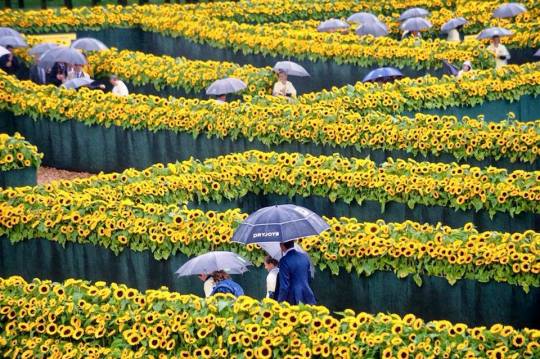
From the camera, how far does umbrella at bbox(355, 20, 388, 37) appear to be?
89.4 feet

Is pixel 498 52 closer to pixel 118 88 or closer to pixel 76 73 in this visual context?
pixel 118 88

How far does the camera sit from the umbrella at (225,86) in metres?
19.9

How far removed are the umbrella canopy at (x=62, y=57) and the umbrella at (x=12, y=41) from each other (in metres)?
2.88

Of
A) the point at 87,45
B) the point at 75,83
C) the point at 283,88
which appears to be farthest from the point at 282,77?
the point at 87,45

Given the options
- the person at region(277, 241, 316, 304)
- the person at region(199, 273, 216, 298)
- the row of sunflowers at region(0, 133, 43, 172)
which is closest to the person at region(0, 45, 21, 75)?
the row of sunflowers at region(0, 133, 43, 172)

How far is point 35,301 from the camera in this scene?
Result: 10.4 metres

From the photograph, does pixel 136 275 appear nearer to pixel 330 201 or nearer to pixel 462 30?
pixel 330 201

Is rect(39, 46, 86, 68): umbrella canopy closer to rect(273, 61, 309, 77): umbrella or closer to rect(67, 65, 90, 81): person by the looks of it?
rect(67, 65, 90, 81): person

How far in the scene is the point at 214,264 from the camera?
11.0m

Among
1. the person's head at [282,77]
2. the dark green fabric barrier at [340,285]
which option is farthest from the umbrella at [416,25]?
the dark green fabric barrier at [340,285]

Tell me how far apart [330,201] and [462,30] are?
55.7 ft

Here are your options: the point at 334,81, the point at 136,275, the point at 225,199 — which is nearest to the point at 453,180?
the point at 225,199

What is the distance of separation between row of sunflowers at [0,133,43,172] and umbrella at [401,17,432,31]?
13072 millimetres

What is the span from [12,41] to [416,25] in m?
9.15
